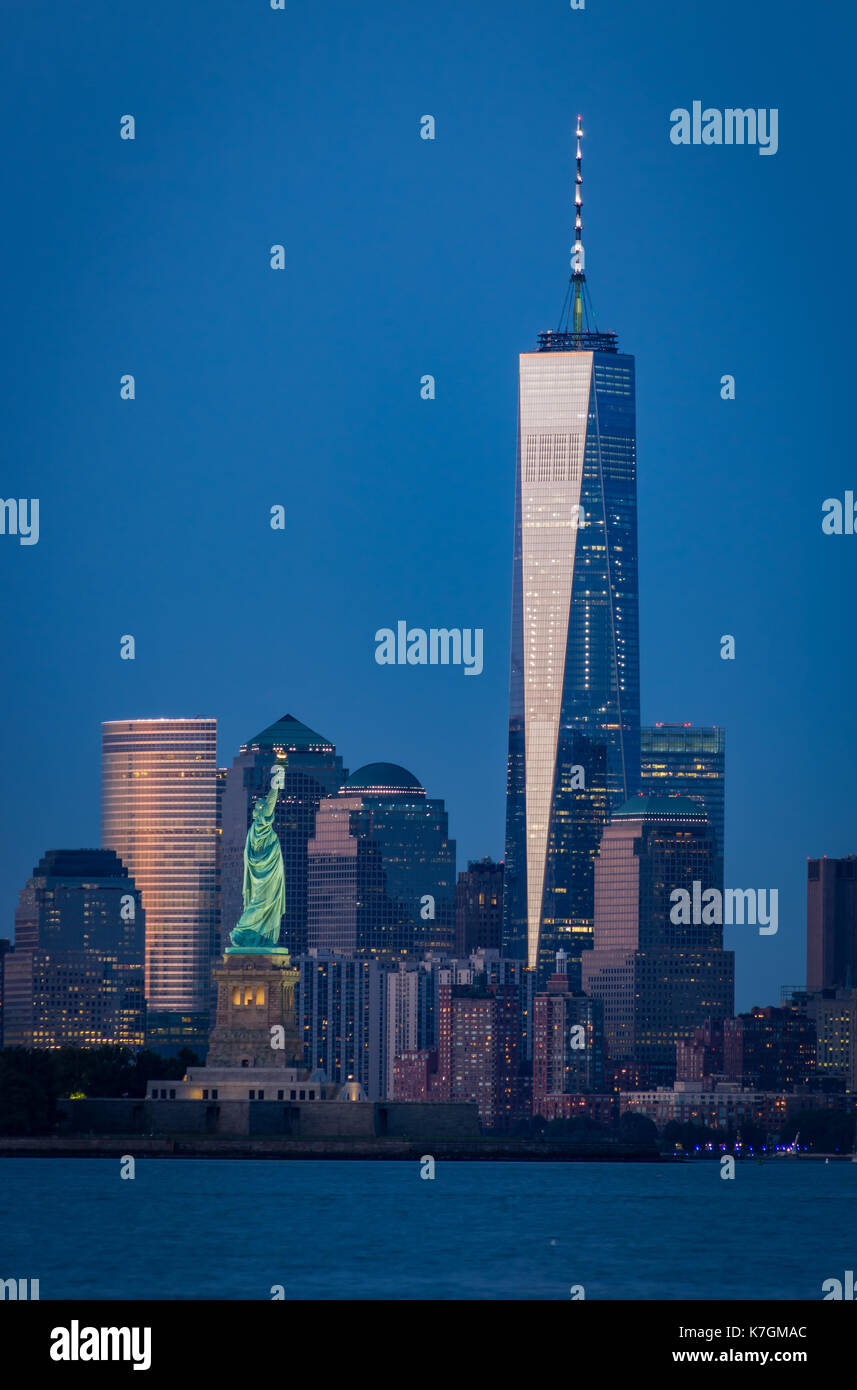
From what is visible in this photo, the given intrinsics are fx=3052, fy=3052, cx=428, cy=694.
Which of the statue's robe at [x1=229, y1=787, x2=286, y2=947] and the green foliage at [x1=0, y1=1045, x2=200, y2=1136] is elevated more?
the statue's robe at [x1=229, y1=787, x2=286, y2=947]

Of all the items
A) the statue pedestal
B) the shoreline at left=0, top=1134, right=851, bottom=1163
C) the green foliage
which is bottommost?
the shoreline at left=0, top=1134, right=851, bottom=1163

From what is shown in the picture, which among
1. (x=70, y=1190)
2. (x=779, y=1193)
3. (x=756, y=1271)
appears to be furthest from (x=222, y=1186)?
(x=756, y=1271)

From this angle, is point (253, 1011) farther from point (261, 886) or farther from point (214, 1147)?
point (214, 1147)

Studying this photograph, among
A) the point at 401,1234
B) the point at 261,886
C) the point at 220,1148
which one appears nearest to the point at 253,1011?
the point at 261,886

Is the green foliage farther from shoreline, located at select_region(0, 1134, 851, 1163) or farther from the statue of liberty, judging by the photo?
the statue of liberty

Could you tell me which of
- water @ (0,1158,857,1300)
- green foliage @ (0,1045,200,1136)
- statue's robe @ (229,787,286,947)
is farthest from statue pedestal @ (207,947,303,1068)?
water @ (0,1158,857,1300)

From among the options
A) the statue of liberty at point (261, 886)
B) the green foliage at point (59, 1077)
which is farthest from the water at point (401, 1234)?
the statue of liberty at point (261, 886)
